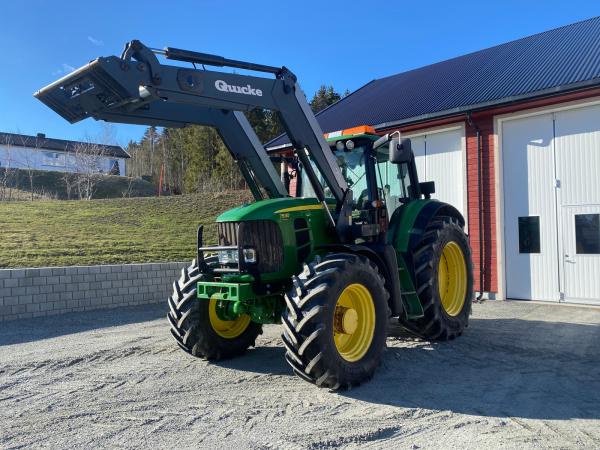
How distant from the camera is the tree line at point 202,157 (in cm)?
3049

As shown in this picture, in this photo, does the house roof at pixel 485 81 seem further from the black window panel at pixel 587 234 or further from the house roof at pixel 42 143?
the house roof at pixel 42 143

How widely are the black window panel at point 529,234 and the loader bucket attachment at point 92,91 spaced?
28.1ft

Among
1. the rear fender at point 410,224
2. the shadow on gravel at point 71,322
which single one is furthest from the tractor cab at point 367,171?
the shadow on gravel at point 71,322

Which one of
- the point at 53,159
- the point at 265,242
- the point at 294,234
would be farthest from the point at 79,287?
the point at 53,159

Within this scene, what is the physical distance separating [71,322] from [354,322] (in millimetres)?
5643

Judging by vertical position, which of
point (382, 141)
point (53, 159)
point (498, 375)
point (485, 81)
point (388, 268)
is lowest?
point (498, 375)

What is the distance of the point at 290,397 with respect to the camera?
480 cm

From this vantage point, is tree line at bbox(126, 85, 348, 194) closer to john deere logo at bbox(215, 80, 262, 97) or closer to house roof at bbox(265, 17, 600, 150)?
house roof at bbox(265, 17, 600, 150)

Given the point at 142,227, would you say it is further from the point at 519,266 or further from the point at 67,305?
the point at 519,266

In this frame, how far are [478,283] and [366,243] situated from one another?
590 centimetres

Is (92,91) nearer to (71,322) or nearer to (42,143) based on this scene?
(71,322)

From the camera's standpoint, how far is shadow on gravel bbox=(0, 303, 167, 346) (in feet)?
25.6

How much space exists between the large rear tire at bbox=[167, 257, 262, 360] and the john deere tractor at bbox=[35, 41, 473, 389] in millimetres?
13

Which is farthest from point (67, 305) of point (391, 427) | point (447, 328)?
point (391, 427)
